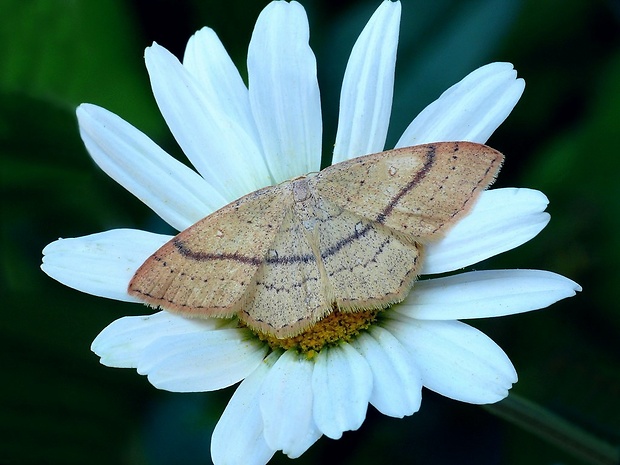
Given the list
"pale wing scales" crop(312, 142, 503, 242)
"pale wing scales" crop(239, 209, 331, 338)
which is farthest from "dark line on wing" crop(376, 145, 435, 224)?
"pale wing scales" crop(239, 209, 331, 338)

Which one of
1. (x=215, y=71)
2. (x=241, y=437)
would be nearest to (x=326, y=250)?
(x=241, y=437)

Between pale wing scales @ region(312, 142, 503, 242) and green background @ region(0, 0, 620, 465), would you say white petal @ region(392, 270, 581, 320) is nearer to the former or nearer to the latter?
pale wing scales @ region(312, 142, 503, 242)

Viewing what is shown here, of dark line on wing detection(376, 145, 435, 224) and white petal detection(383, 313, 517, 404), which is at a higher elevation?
dark line on wing detection(376, 145, 435, 224)

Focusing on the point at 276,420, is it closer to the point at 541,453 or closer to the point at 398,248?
the point at 398,248

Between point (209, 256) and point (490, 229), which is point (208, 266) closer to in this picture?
point (209, 256)

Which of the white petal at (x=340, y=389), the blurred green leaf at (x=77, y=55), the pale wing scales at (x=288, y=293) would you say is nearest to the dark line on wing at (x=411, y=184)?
the pale wing scales at (x=288, y=293)
